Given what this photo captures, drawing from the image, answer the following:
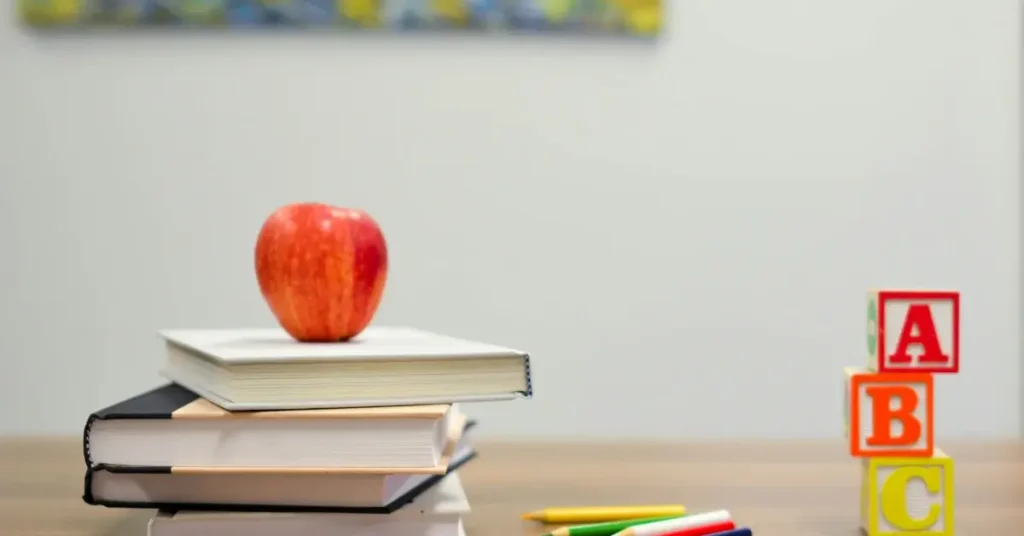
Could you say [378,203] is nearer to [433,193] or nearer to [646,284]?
[433,193]

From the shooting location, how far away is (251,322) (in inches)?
68.3

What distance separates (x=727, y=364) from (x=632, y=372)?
172 mm

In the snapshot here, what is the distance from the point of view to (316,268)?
2.21ft

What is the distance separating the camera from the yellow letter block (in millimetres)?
600

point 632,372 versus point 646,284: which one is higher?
point 646,284

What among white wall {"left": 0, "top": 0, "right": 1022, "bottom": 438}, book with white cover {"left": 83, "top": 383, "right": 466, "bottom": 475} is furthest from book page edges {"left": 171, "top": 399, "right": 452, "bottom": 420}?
white wall {"left": 0, "top": 0, "right": 1022, "bottom": 438}

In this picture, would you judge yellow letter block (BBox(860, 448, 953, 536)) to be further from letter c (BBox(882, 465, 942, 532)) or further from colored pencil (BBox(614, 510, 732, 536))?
colored pencil (BBox(614, 510, 732, 536))

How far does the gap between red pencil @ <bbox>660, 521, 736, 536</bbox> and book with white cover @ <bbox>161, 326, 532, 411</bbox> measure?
0.12 meters

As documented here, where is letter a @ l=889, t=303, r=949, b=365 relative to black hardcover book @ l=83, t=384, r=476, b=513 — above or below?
above

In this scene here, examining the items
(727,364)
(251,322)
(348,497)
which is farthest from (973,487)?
(251,322)

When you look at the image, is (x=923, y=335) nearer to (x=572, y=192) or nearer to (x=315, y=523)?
(x=315, y=523)

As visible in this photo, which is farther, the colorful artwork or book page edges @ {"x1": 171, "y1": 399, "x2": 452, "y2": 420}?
the colorful artwork

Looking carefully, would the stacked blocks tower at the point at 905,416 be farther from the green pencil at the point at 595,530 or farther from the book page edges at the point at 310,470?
the book page edges at the point at 310,470

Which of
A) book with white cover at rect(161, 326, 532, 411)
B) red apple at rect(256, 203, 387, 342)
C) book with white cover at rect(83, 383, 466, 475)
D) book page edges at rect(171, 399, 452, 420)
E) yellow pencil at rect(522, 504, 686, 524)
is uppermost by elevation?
red apple at rect(256, 203, 387, 342)
